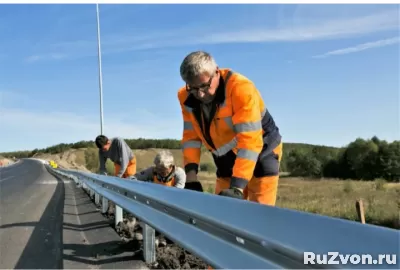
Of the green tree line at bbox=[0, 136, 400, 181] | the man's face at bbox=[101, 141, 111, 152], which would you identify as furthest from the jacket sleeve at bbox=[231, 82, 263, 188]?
the green tree line at bbox=[0, 136, 400, 181]

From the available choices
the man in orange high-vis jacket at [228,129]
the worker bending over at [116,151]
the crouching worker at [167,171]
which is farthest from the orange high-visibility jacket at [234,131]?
the worker bending over at [116,151]

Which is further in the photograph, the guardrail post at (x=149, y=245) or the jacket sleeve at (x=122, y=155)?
the jacket sleeve at (x=122, y=155)

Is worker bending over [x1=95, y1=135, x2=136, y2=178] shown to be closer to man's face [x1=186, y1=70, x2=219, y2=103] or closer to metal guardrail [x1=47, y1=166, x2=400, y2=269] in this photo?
metal guardrail [x1=47, y1=166, x2=400, y2=269]

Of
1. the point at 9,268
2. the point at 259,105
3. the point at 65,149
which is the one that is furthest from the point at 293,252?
the point at 65,149

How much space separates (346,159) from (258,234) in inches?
4128

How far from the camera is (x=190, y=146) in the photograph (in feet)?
15.6

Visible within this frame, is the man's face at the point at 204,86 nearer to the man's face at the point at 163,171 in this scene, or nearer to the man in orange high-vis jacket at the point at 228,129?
the man in orange high-vis jacket at the point at 228,129

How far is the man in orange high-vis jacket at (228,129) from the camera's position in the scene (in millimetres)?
3842

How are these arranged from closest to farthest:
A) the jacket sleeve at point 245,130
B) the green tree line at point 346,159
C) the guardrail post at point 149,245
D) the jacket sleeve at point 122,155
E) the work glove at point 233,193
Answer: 1. the work glove at point 233,193
2. the jacket sleeve at point 245,130
3. the guardrail post at point 149,245
4. the jacket sleeve at point 122,155
5. the green tree line at point 346,159

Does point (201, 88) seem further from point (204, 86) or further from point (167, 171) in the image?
point (167, 171)

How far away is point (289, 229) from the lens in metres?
2.17

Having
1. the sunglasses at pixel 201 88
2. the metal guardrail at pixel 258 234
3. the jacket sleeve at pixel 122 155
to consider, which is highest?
the sunglasses at pixel 201 88

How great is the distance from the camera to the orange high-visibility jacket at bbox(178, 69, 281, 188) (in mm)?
3859

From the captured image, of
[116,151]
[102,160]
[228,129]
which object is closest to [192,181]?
[228,129]
